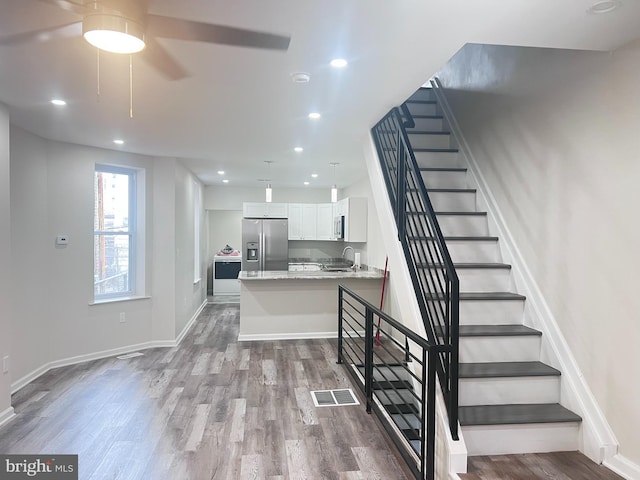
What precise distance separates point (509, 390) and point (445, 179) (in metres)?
2.05

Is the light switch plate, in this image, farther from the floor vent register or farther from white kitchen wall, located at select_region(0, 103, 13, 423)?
the floor vent register

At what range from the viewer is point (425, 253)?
296cm

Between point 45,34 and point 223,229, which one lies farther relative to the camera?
point 223,229

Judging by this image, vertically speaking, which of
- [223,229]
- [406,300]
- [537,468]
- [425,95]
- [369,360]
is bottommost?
Result: [537,468]

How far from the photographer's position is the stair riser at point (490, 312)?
2.94m

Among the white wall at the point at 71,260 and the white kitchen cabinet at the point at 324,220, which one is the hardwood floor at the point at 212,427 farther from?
the white kitchen cabinet at the point at 324,220

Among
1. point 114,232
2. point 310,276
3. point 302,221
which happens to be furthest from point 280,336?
point 302,221

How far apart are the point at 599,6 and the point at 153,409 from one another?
13.0 ft

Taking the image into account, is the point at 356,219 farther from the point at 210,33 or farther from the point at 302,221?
the point at 210,33

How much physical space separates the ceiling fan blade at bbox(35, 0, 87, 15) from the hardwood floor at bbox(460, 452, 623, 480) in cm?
286

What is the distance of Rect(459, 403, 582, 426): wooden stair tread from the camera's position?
231 centimetres

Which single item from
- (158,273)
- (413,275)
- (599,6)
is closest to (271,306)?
(158,273)

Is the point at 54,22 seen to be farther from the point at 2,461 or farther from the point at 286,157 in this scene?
the point at 286,157

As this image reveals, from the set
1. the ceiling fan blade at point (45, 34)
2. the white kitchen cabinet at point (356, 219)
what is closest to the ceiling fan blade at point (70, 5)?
the ceiling fan blade at point (45, 34)
